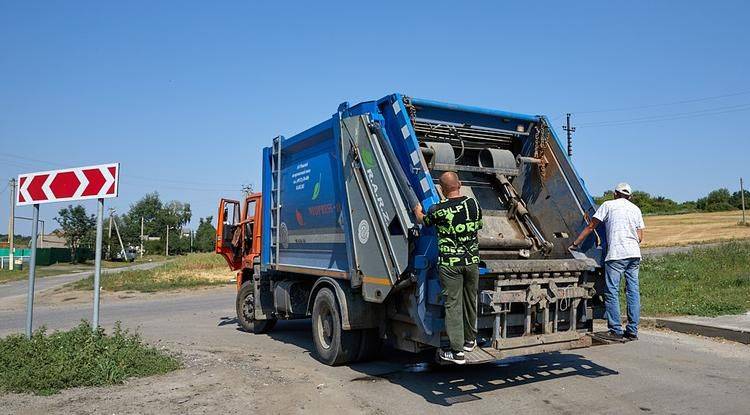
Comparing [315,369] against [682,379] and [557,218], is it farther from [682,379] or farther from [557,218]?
[682,379]

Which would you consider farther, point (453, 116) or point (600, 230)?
A: point (453, 116)

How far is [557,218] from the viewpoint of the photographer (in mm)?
6789

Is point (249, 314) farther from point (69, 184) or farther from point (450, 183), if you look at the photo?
point (450, 183)

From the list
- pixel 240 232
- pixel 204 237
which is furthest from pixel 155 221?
pixel 240 232

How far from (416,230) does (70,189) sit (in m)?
4.65

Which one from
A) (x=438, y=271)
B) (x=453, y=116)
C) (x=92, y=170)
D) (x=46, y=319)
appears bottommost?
(x=46, y=319)

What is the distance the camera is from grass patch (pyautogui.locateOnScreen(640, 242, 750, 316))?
377 inches

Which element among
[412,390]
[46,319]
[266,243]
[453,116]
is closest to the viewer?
[412,390]

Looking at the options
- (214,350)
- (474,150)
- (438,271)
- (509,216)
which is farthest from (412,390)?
(214,350)

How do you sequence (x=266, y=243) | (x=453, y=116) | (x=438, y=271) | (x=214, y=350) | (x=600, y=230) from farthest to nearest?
(x=266, y=243) < (x=214, y=350) < (x=453, y=116) < (x=600, y=230) < (x=438, y=271)

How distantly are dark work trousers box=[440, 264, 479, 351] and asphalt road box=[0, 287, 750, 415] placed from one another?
66cm

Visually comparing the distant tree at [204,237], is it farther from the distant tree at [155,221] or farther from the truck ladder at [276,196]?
the truck ladder at [276,196]

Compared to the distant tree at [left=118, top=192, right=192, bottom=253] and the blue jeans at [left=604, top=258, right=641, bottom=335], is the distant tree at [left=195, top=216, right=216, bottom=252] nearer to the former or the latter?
the distant tree at [left=118, top=192, right=192, bottom=253]

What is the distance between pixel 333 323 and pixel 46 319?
9.98m
